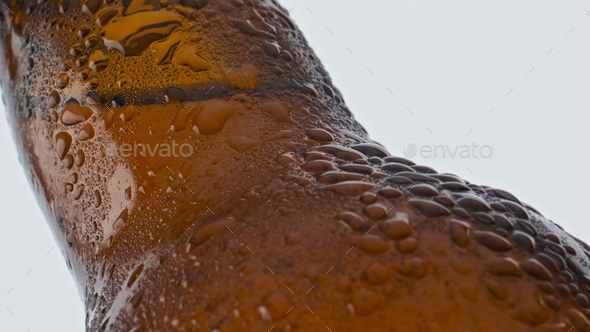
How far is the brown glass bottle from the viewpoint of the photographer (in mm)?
448

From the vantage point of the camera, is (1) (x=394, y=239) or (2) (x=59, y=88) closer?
(1) (x=394, y=239)

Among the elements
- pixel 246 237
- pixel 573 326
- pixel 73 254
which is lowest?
pixel 73 254

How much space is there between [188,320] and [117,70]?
283mm

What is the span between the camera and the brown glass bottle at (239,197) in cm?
45

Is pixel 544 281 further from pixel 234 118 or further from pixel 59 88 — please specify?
pixel 59 88

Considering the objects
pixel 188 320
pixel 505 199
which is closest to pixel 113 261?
pixel 188 320

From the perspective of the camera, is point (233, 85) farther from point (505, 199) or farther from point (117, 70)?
point (505, 199)

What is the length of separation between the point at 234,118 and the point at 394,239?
21cm

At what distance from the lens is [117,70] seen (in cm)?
61

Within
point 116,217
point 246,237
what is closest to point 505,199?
point 246,237

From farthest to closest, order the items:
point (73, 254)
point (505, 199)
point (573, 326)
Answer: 1. point (73, 254)
2. point (505, 199)
3. point (573, 326)

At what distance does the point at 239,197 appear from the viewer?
0.53 m

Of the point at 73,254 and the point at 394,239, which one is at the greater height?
the point at 394,239

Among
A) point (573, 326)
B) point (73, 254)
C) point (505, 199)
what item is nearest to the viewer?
point (573, 326)
